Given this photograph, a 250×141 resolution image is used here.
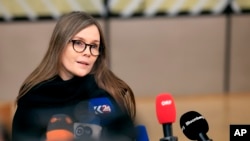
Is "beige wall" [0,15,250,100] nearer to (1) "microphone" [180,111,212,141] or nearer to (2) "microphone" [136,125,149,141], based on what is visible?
(2) "microphone" [136,125,149,141]

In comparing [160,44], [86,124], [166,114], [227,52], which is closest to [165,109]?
[166,114]

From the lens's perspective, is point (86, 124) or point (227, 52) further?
point (227, 52)

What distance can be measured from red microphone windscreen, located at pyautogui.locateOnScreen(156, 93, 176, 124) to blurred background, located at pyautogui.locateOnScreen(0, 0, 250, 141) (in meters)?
3.70

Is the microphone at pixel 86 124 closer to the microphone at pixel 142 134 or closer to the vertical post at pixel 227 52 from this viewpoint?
the microphone at pixel 142 134

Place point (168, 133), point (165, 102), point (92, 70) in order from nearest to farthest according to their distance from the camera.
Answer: point (168, 133) < point (165, 102) < point (92, 70)

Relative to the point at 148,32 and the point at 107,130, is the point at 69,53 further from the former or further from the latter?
the point at 148,32

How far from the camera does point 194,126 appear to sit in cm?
111

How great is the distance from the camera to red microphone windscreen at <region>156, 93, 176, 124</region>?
3.53 ft

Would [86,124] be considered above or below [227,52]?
below

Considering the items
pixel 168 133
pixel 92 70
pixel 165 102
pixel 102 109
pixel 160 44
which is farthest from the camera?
pixel 160 44

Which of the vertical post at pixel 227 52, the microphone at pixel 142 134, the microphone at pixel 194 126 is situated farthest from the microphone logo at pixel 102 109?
the vertical post at pixel 227 52

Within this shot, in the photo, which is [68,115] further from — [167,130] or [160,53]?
[160,53]

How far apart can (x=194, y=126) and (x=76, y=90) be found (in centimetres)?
35

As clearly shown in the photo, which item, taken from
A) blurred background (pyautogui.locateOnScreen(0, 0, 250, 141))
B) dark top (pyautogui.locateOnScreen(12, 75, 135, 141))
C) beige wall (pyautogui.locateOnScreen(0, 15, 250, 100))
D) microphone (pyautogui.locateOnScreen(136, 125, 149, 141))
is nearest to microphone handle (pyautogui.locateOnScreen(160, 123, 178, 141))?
dark top (pyautogui.locateOnScreen(12, 75, 135, 141))
